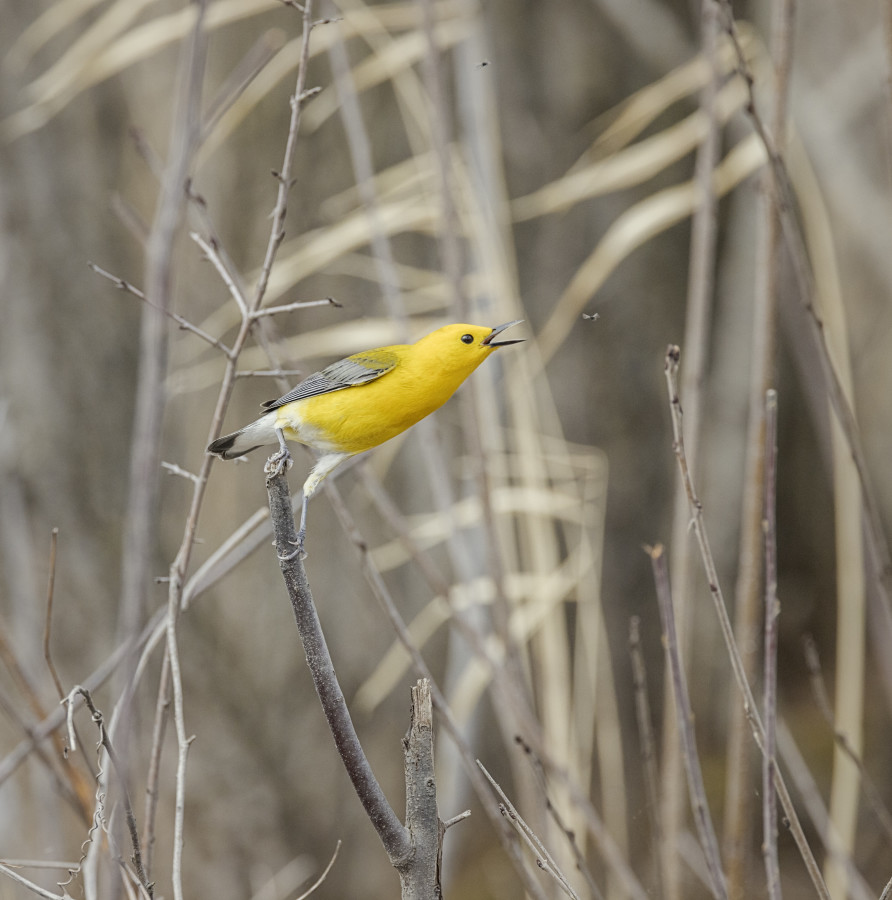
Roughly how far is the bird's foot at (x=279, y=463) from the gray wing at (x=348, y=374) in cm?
4

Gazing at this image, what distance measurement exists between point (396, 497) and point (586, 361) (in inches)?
20.8

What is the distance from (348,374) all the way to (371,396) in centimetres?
5

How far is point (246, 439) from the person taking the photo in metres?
0.71

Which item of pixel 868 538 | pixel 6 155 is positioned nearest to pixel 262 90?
pixel 6 155

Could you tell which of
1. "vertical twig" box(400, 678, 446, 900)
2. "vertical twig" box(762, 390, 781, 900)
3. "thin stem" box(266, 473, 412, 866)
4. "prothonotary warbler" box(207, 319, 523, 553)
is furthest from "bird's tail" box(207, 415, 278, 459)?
"vertical twig" box(762, 390, 781, 900)

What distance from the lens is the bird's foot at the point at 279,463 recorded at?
62 cm

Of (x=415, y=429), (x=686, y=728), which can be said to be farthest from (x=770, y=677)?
(x=415, y=429)

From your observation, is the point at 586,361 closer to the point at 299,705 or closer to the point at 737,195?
the point at 737,195

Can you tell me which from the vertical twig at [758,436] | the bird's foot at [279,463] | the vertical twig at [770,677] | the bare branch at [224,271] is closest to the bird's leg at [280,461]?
the bird's foot at [279,463]

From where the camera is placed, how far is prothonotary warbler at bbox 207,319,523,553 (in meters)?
0.58

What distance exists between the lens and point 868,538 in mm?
718

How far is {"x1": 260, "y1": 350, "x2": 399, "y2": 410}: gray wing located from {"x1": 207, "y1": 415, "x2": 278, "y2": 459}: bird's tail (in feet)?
0.08

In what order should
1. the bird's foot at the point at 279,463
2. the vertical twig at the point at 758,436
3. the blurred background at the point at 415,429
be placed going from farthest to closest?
the blurred background at the point at 415,429
the vertical twig at the point at 758,436
the bird's foot at the point at 279,463

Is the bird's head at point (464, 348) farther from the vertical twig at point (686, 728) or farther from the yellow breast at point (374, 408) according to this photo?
the vertical twig at point (686, 728)
